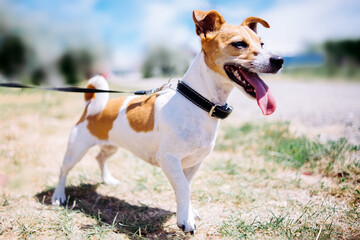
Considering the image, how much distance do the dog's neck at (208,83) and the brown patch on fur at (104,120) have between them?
0.88m

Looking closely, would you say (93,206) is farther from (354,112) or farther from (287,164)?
(354,112)

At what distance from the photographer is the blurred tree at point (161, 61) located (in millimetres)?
9569

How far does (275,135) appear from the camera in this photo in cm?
457

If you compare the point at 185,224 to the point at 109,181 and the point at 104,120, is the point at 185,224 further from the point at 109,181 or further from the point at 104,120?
the point at 109,181

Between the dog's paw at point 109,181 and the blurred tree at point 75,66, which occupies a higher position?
the blurred tree at point 75,66

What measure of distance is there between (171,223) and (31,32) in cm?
927

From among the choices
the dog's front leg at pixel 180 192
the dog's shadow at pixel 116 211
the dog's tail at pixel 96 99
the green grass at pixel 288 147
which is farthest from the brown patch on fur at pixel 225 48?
the green grass at pixel 288 147

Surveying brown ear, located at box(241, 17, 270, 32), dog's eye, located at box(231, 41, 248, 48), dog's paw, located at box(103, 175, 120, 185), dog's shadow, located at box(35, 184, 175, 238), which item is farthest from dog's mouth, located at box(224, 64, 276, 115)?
dog's paw, located at box(103, 175, 120, 185)

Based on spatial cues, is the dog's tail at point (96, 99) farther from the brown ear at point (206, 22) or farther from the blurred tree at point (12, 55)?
the blurred tree at point (12, 55)

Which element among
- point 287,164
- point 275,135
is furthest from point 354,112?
point 287,164

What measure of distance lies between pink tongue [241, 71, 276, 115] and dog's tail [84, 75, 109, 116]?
150 centimetres

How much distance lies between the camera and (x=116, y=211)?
2.74m

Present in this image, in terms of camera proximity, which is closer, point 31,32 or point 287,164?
point 287,164

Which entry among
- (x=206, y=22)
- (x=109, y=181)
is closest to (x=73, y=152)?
(x=109, y=181)
